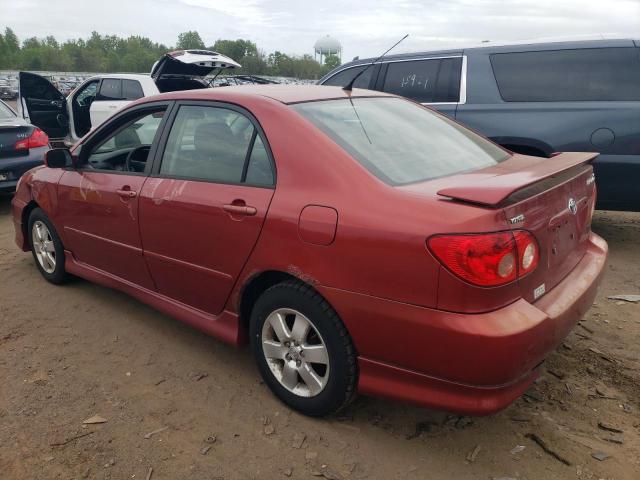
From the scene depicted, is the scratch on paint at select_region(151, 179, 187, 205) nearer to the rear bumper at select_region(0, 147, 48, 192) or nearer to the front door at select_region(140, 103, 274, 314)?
the front door at select_region(140, 103, 274, 314)

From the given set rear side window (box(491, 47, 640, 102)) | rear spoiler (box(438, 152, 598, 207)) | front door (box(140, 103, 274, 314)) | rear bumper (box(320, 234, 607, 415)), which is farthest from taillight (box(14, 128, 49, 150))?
rear spoiler (box(438, 152, 598, 207))

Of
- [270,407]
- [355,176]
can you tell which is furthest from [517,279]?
[270,407]

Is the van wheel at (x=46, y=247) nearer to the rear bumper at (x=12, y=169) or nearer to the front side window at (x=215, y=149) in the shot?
the front side window at (x=215, y=149)

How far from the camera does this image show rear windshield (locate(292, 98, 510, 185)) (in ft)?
8.22

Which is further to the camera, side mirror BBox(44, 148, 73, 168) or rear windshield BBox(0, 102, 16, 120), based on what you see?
rear windshield BBox(0, 102, 16, 120)

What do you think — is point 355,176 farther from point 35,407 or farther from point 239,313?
point 35,407

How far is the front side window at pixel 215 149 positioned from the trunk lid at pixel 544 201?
98cm

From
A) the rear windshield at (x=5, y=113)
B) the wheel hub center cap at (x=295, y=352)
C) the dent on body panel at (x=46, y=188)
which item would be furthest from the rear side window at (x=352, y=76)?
the rear windshield at (x=5, y=113)

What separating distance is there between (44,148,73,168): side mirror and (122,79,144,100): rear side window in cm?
551

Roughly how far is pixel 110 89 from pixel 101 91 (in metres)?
0.28

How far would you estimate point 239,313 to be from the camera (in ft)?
9.30

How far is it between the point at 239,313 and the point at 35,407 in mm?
1138

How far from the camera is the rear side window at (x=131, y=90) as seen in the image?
901 cm

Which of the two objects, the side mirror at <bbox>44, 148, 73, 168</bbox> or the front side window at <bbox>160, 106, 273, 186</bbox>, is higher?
the front side window at <bbox>160, 106, 273, 186</bbox>
